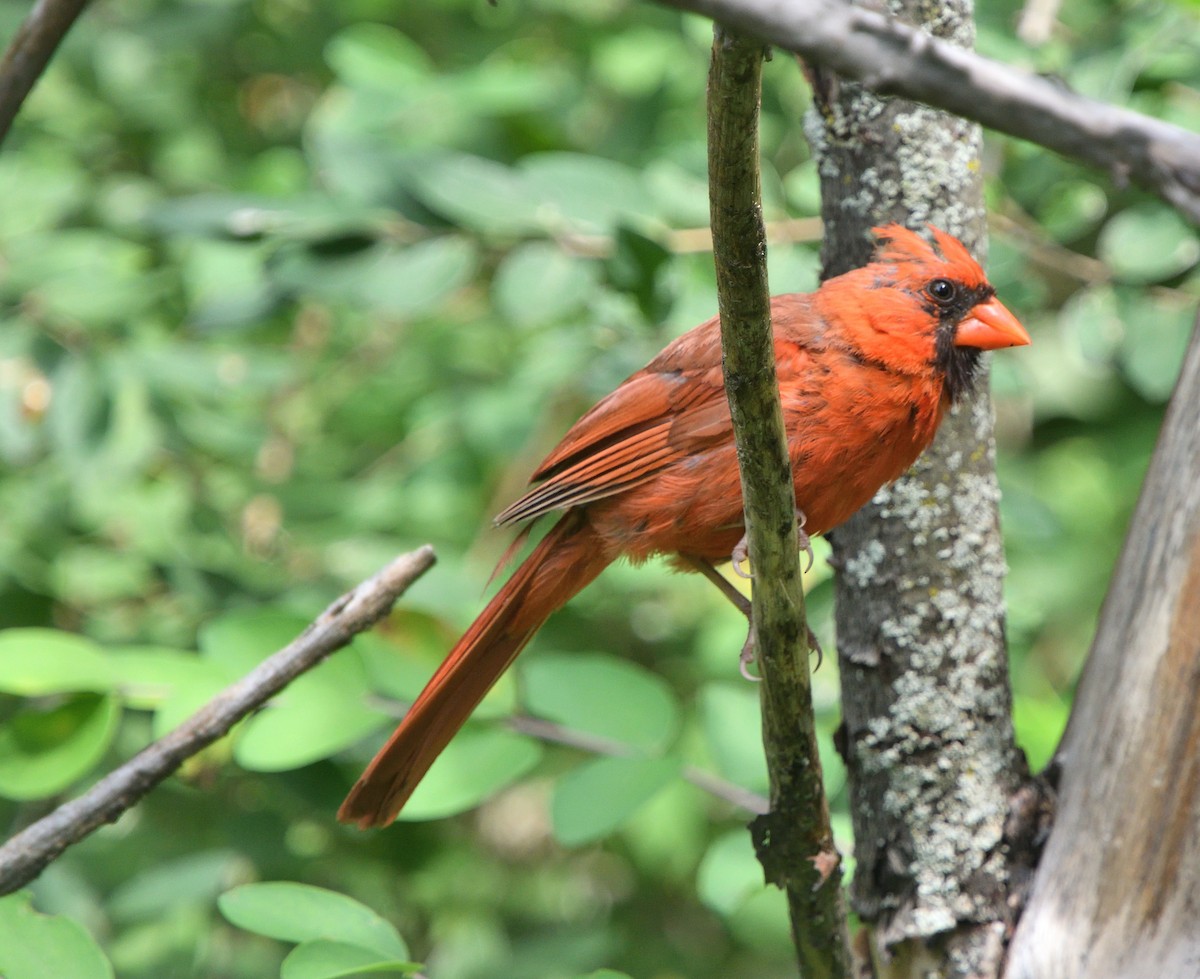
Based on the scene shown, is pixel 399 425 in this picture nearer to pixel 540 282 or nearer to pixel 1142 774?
pixel 540 282

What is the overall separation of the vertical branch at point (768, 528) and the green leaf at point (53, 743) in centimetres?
118

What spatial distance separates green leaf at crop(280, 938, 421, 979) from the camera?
63.9 inches

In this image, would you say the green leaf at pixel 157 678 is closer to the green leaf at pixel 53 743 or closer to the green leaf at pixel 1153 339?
the green leaf at pixel 53 743


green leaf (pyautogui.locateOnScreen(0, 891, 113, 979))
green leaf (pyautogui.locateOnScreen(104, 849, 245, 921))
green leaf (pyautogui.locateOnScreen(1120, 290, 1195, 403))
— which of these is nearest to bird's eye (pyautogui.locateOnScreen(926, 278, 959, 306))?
green leaf (pyautogui.locateOnScreen(1120, 290, 1195, 403))

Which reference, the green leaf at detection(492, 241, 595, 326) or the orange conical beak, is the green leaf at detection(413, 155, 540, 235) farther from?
the orange conical beak

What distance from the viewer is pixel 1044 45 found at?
2.93 metres

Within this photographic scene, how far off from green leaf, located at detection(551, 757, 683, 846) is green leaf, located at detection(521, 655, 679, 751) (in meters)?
0.08

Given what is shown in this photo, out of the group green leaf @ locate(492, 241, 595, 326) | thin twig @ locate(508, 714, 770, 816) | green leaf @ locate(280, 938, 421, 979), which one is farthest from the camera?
green leaf @ locate(492, 241, 595, 326)

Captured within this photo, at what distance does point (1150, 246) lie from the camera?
110 inches

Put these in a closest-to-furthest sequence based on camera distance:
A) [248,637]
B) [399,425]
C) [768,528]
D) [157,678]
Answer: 1. [768,528]
2. [157,678]
3. [248,637]
4. [399,425]

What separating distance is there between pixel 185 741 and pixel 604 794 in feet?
2.28

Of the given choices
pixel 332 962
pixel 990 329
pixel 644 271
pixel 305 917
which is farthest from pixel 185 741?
pixel 990 329

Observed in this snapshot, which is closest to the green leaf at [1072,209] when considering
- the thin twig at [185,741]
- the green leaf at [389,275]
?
the green leaf at [389,275]

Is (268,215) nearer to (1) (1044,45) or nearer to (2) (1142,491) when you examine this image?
(1) (1044,45)
